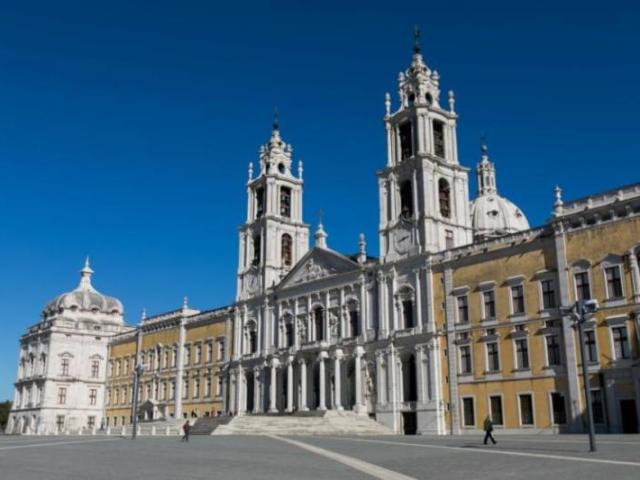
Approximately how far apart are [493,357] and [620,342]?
28.7 ft

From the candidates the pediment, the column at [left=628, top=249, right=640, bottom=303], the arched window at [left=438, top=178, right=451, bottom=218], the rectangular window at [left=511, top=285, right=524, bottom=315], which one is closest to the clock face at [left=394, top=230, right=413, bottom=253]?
the arched window at [left=438, top=178, right=451, bottom=218]

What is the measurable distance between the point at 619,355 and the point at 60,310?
70.1m

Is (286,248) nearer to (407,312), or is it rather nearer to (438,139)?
(438,139)

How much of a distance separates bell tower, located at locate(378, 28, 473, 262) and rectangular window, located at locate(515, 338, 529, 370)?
1006 centimetres

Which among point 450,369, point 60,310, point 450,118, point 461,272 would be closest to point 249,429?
point 450,369

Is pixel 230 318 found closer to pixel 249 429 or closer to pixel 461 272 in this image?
pixel 249 429

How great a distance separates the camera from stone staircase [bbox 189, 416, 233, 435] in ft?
165

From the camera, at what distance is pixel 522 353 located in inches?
1731

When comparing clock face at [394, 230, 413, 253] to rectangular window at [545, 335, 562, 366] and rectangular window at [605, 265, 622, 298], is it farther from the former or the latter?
rectangular window at [605, 265, 622, 298]

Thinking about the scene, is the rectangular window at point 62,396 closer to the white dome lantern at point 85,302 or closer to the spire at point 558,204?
the white dome lantern at point 85,302

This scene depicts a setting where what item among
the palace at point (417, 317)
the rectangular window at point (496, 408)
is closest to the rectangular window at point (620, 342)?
the palace at point (417, 317)

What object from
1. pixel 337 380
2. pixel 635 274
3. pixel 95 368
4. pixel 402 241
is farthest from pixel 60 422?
pixel 635 274

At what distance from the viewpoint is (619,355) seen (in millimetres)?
38719

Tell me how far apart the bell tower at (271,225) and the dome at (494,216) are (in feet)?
75.1
